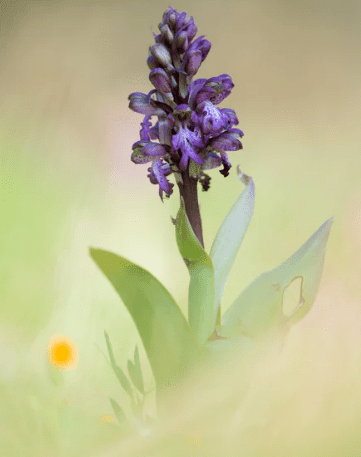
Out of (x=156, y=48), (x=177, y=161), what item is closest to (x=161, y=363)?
(x=177, y=161)

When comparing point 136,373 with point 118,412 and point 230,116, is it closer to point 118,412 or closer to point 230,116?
point 118,412

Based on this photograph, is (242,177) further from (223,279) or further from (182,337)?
(182,337)

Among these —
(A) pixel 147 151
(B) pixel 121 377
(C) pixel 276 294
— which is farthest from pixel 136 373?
(A) pixel 147 151

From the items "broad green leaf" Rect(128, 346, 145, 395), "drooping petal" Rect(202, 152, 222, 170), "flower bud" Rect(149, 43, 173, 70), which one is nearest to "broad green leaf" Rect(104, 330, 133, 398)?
"broad green leaf" Rect(128, 346, 145, 395)

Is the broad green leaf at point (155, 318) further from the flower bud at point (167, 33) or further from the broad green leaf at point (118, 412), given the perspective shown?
the flower bud at point (167, 33)

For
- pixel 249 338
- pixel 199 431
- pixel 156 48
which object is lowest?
pixel 199 431
